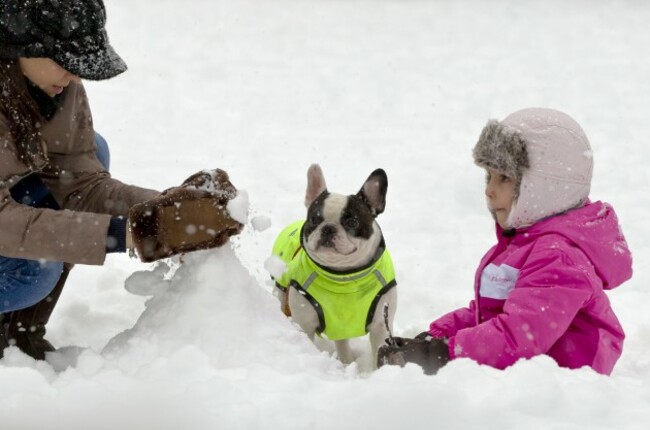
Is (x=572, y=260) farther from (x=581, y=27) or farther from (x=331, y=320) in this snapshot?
(x=581, y=27)

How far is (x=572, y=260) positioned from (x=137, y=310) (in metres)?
2.11

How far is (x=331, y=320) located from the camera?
3359 millimetres

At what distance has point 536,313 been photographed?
7.63ft

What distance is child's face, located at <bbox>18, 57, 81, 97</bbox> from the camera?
242cm

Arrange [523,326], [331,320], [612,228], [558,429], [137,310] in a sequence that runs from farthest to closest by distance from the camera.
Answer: [137,310] < [331,320] < [612,228] < [523,326] < [558,429]

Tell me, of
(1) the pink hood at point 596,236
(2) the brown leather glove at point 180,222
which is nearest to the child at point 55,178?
(2) the brown leather glove at point 180,222

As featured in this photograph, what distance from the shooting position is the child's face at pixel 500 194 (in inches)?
104

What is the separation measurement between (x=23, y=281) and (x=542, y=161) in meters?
1.91

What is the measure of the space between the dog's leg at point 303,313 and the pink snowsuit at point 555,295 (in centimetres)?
91

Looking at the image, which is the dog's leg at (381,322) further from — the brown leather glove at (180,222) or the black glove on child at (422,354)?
the brown leather glove at (180,222)

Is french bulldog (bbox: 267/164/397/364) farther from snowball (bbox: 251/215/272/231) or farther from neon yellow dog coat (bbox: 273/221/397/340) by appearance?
snowball (bbox: 251/215/272/231)

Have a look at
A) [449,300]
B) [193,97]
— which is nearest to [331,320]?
[449,300]

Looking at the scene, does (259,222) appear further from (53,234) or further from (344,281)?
(344,281)

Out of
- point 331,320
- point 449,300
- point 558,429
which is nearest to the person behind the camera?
point 558,429
